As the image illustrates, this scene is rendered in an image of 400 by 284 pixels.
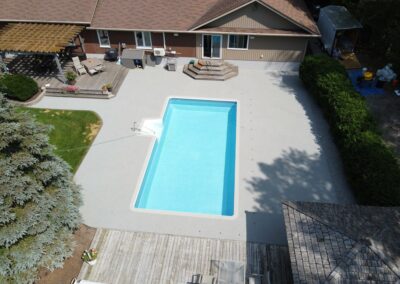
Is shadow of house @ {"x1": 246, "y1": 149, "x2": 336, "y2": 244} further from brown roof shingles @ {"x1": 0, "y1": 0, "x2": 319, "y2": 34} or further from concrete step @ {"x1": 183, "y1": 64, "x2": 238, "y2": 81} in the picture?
brown roof shingles @ {"x1": 0, "y1": 0, "x2": 319, "y2": 34}

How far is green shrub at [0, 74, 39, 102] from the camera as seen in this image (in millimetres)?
20906

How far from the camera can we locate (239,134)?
62.2 ft

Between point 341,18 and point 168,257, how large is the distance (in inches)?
887

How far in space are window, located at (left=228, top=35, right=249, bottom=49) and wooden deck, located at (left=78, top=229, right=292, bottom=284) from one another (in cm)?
1562

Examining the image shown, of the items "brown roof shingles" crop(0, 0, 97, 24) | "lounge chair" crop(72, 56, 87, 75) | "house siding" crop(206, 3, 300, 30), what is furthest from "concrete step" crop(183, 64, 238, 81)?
"brown roof shingles" crop(0, 0, 97, 24)

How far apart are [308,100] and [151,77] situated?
11.6 meters

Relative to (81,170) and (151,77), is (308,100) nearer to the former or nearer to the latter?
(151,77)

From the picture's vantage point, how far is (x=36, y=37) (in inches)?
885

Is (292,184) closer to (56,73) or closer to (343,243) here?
(343,243)

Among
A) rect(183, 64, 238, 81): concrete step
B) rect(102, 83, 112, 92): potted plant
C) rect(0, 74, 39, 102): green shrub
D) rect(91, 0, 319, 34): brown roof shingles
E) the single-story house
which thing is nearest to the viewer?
rect(0, 74, 39, 102): green shrub

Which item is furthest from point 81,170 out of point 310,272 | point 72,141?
point 310,272

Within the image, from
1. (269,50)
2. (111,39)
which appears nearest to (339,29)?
(269,50)

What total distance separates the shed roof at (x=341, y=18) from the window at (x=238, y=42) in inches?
273

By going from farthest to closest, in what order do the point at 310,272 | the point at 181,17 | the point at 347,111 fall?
the point at 181,17 < the point at 347,111 < the point at 310,272
